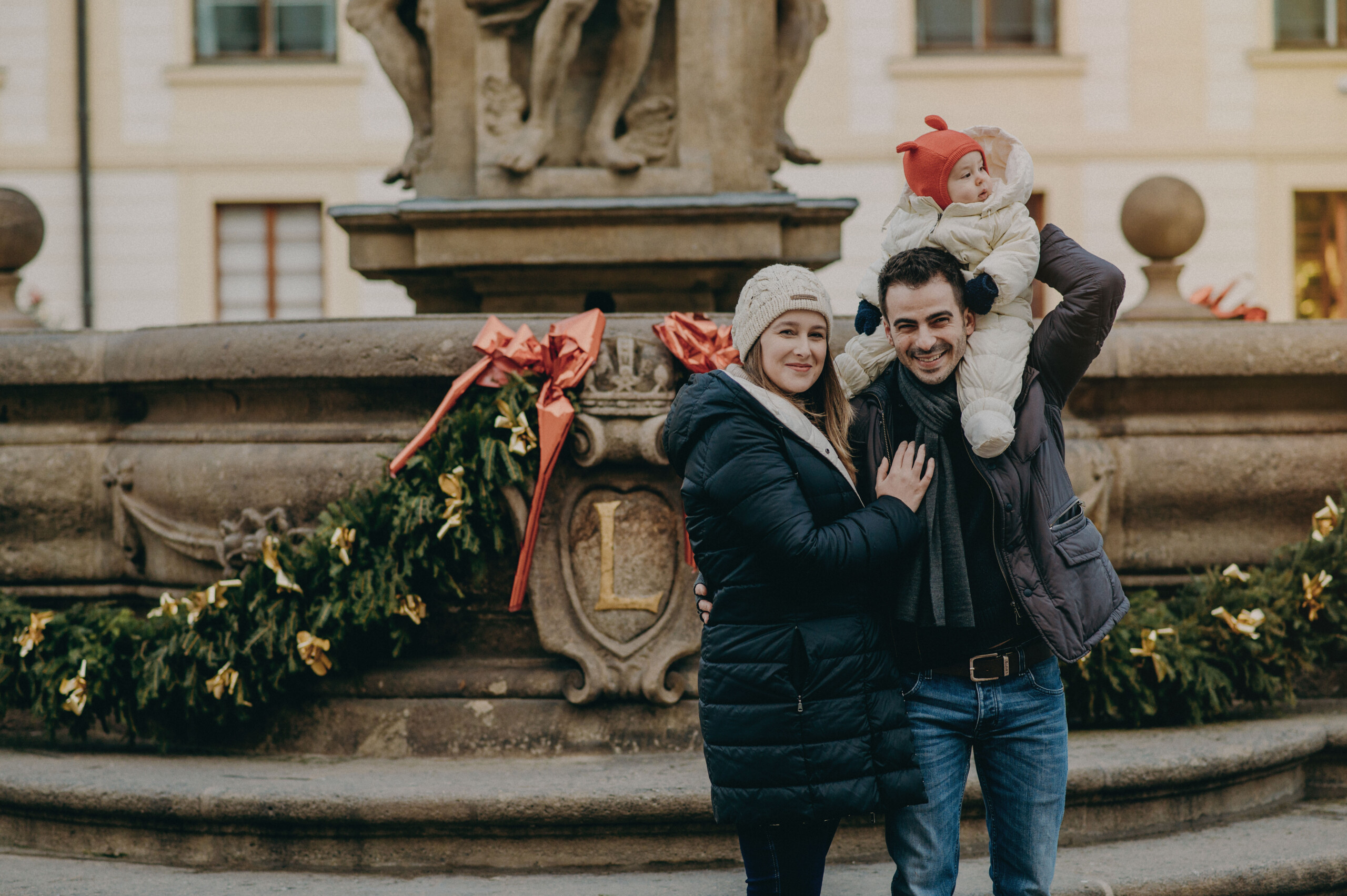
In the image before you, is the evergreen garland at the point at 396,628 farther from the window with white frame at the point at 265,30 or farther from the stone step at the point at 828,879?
the window with white frame at the point at 265,30

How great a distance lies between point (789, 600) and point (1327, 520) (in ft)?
9.04

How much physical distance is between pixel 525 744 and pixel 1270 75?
49.3 feet

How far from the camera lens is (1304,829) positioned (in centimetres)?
405

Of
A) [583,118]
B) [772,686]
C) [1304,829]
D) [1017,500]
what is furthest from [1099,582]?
[583,118]

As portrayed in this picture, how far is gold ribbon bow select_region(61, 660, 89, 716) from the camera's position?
431 centimetres

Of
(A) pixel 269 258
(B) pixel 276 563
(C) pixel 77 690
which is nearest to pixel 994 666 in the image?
(B) pixel 276 563

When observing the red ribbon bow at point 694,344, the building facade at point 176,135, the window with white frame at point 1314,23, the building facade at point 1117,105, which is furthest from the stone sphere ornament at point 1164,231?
the window with white frame at point 1314,23

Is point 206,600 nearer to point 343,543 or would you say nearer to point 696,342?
point 343,543

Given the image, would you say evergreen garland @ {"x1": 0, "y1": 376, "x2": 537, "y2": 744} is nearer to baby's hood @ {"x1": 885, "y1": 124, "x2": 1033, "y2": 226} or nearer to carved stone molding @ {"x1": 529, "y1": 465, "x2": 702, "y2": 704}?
carved stone molding @ {"x1": 529, "y1": 465, "x2": 702, "y2": 704}

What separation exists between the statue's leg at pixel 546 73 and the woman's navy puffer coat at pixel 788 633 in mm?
3059

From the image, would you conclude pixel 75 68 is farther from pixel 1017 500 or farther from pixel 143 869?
A: pixel 1017 500

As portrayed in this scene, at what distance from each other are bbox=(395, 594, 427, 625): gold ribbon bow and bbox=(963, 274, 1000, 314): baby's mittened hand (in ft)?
6.70

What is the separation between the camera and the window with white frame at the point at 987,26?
1631 cm

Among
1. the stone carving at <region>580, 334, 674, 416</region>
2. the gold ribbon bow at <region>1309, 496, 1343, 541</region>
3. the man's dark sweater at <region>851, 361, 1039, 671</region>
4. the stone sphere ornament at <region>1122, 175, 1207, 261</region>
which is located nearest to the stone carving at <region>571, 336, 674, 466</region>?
the stone carving at <region>580, 334, 674, 416</region>
